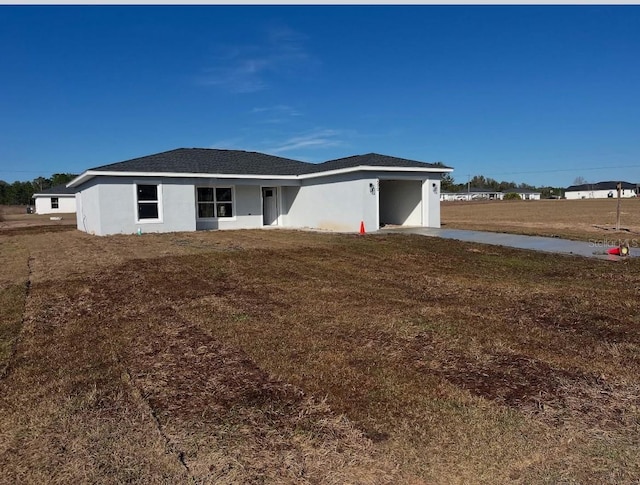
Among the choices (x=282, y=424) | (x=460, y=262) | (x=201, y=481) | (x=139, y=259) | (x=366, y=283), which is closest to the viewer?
(x=201, y=481)

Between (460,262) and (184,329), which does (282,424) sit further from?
(460,262)

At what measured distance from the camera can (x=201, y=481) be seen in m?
2.64

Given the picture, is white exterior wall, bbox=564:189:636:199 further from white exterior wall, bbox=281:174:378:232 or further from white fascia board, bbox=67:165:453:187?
white fascia board, bbox=67:165:453:187

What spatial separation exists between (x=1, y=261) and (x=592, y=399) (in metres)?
13.8

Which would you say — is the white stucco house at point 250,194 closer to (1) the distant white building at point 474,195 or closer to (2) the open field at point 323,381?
(2) the open field at point 323,381

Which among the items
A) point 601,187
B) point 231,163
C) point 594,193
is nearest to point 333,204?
point 231,163

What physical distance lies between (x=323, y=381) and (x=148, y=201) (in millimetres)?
17078

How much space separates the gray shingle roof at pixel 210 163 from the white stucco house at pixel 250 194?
0.05 metres

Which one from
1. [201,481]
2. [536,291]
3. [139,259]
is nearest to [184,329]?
[201,481]

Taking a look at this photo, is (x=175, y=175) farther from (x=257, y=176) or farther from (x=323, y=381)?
(x=323, y=381)

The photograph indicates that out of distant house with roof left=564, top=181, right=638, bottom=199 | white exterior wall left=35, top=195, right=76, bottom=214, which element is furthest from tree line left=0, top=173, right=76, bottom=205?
distant house with roof left=564, top=181, right=638, bottom=199

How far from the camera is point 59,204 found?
56.6 metres

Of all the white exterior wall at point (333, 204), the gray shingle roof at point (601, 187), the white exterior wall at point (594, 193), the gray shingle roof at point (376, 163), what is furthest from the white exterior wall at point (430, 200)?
the gray shingle roof at point (601, 187)

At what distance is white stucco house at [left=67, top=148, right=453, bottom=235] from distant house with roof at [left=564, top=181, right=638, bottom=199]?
109234 mm
